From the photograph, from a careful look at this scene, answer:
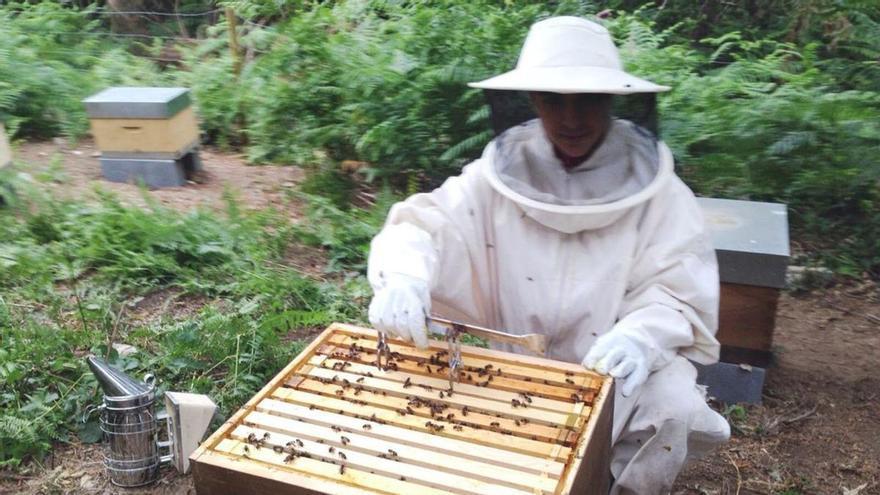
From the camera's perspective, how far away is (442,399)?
1841mm

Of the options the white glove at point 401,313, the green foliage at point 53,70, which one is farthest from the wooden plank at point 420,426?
the green foliage at point 53,70

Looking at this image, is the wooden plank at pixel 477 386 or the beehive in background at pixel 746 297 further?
the beehive in background at pixel 746 297

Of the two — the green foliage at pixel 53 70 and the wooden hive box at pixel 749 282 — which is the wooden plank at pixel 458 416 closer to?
the wooden hive box at pixel 749 282

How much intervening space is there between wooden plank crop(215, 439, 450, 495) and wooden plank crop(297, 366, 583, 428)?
0.97 ft

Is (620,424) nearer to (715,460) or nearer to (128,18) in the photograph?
(715,460)

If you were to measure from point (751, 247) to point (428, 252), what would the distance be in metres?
1.60

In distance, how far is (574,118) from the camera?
2.25 m

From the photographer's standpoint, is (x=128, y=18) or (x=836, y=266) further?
(x=128, y=18)

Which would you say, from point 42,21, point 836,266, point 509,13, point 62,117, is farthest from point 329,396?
point 42,21

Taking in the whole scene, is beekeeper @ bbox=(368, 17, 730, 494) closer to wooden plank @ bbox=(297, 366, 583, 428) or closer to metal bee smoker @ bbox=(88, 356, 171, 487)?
wooden plank @ bbox=(297, 366, 583, 428)

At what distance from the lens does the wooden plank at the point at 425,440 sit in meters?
1.59

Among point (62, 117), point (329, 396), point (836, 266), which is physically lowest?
point (836, 266)

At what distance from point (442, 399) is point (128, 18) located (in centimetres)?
1049

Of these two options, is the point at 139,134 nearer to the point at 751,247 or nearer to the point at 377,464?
the point at 751,247
